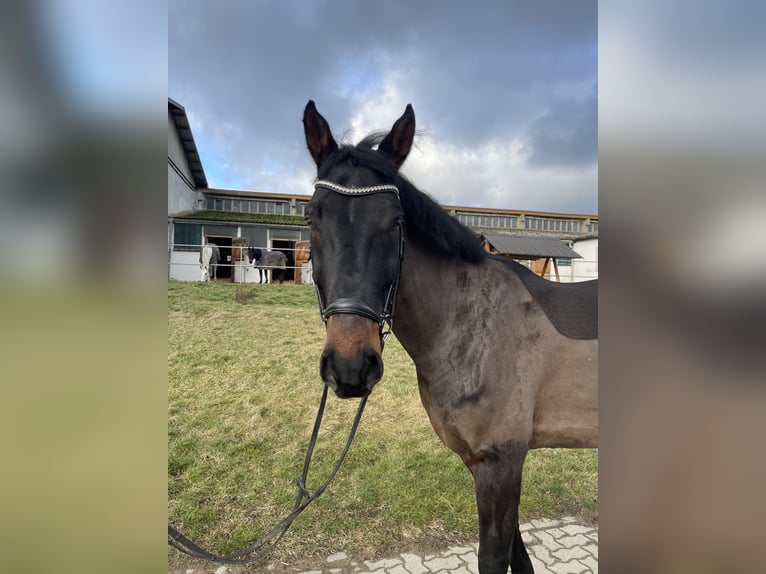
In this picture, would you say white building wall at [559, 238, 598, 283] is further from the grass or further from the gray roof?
the grass

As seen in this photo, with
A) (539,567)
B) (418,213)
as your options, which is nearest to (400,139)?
(418,213)

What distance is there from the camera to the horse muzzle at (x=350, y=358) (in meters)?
1.45

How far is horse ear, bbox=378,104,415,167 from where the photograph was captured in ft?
6.63

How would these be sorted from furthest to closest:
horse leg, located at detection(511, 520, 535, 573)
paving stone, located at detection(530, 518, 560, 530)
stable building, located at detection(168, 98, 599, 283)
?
stable building, located at detection(168, 98, 599, 283) → paving stone, located at detection(530, 518, 560, 530) → horse leg, located at detection(511, 520, 535, 573)

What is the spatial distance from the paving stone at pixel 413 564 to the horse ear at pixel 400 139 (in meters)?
2.70

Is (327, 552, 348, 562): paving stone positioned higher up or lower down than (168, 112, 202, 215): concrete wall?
lower down

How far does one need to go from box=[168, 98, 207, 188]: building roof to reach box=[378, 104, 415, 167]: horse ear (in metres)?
→ 18.5

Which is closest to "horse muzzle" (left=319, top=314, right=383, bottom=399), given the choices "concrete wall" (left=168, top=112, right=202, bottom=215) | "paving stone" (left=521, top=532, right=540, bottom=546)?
"paving stone" (left=521, top=532, right=540, bottom=546)

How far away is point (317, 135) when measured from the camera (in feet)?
6.61

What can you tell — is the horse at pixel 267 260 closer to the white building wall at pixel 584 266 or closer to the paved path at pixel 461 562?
the white building wall at pixel 584 266
